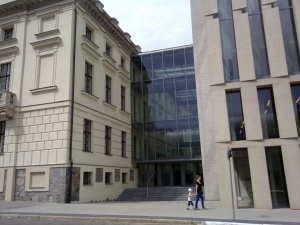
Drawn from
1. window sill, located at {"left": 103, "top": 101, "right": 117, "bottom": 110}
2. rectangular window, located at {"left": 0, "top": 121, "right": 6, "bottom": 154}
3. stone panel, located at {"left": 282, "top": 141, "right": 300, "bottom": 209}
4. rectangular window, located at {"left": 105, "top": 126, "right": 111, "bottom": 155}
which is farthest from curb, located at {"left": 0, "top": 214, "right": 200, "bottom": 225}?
window sill, located at {"left": 103, "top": 101, "right": 117, "bottom": 110}

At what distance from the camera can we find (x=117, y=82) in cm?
2767

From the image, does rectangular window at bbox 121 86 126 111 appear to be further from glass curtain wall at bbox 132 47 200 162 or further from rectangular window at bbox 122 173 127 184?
rectangular window at bbox 122 173 127 184

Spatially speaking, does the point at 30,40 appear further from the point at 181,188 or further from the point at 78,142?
the point at 181,188

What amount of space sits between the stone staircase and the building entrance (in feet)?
8.12

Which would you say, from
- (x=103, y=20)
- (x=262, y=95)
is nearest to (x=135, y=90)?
→ (x=103, y=20)

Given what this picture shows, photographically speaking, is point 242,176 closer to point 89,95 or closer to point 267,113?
point 267,113

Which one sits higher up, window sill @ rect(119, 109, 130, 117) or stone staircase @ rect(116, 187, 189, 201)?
window sill @ rect(119, 109, 130, 117)

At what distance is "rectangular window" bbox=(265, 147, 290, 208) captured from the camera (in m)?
14.4

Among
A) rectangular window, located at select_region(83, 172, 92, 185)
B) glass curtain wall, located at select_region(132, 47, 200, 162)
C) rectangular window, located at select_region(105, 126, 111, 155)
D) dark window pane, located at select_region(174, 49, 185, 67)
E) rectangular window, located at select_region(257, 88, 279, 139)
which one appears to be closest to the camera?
rectangular window, located at select_region(257, 88, 279, 139)

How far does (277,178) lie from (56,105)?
14.1 meters

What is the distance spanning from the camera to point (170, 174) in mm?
27453

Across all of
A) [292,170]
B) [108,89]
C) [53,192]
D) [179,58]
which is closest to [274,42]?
[292,170]

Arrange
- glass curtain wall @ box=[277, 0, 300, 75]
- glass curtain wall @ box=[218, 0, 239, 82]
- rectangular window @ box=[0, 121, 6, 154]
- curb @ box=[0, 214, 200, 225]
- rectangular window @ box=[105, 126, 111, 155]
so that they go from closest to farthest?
curb @ box=[0, 214, 200, 225], glass curtain wall @ box=[277, 0, 300, 75], glass curtain wall @ box=[218, 0, 239, 82], rectangular window @ box=[0, 121, 6, 154], rectangular window @ box=[105, 126, 111, 155]

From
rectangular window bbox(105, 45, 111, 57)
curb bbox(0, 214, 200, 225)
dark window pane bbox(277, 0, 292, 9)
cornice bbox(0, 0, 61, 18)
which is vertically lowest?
curb bbox(0, 214, 200, 225)
